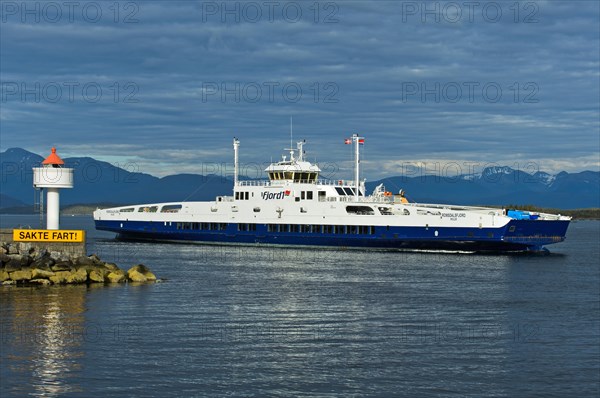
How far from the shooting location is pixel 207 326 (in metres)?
32.1

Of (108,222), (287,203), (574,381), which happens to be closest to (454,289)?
(574,381)

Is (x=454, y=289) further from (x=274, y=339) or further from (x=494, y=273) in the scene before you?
(x=274, y=339)

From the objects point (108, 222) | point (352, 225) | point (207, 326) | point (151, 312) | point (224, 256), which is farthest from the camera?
point (108, 222)

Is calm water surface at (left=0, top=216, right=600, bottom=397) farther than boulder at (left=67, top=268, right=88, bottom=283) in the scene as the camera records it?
No

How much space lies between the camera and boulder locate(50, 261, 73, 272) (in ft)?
148

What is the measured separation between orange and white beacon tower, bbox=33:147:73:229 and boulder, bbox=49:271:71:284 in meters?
4.62

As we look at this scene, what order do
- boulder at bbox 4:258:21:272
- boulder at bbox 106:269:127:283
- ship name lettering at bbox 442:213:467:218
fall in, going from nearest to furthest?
1. boulder at bbox 4:258:21:272
2. boulder at bbox 106:269:127:283
3. ship name lettering at bbox 442:213:467:218

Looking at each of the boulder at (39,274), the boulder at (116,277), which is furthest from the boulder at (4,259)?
the boulder at (116,277)

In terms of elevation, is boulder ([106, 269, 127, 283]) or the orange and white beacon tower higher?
the orange and white beacon tower

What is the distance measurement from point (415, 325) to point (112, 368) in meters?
12.5

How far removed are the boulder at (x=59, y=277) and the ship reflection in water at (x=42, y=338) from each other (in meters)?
1.84

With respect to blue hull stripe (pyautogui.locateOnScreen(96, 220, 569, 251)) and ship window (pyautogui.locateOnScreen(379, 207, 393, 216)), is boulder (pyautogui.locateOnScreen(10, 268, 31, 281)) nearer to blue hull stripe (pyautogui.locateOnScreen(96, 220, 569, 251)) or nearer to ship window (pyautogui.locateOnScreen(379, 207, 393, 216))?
blue hull stripe (pyautogui.locateOnScreen(96, 220, 569, 251))

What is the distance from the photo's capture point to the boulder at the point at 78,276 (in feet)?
145

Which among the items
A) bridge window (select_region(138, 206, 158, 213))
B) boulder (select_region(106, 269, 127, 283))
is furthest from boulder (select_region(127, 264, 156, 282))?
bridge window (select_region(138, 206, 158, 213))
